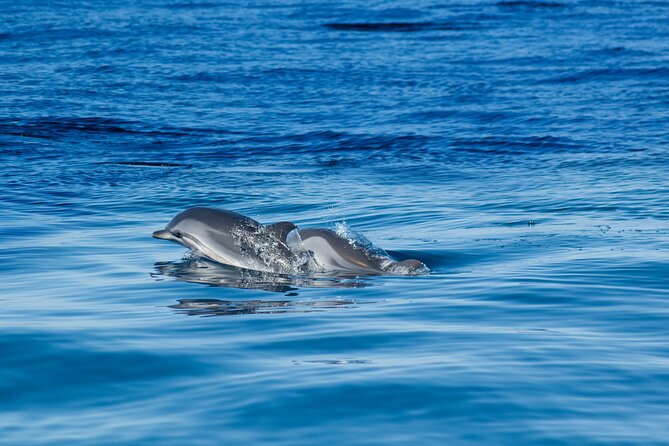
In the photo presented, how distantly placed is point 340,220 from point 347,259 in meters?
3.53

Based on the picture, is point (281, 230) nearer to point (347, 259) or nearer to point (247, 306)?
point (347, 259)

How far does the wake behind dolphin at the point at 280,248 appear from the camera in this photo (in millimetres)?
11633

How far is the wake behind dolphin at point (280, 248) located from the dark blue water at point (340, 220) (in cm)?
28

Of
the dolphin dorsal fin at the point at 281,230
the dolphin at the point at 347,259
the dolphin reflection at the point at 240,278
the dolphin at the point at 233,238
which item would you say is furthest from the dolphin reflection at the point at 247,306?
the dolphin dorsal fin at the point at 281,230

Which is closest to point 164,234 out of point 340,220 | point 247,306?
point 247,306

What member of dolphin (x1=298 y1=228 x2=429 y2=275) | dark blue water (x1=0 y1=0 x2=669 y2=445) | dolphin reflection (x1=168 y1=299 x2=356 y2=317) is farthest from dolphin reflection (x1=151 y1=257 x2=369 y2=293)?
dolphin reflection (x1=168 y1=299 x2=356 y2=317)

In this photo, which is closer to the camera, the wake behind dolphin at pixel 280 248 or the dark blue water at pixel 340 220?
the dark blue water at pixel 340 220

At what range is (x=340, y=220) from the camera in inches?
597

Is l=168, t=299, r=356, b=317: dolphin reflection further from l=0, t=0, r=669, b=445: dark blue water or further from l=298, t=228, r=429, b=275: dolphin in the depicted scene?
l=298, t=228, r=429, b=275: dolphin

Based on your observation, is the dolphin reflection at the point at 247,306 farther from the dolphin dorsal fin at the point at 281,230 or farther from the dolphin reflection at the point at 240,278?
the dolphin dorsal fin at the point at 281,230

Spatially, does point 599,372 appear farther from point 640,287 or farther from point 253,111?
point 253,111

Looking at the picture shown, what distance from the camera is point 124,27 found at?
36.8m

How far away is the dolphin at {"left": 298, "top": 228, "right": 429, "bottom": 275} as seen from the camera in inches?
455

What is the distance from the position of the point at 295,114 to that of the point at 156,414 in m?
19.8
